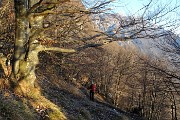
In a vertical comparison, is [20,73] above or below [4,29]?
below

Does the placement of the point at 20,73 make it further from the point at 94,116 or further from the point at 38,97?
the point at 94,116

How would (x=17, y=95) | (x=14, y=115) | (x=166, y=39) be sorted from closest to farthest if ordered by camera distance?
(x=14, y=115) → (x=17, y=95) → (x=166, y=39)

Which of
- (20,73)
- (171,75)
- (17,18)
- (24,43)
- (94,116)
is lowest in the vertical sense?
(94,116)

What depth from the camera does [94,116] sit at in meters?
13.6

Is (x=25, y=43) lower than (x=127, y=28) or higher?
lower

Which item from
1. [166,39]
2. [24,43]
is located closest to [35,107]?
[24,43]

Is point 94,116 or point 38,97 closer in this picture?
point 38,97

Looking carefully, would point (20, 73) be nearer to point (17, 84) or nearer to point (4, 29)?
point (17, 84)

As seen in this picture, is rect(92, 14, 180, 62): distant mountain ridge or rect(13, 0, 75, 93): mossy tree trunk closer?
rect(13, 0, 75, 93): mossy tree trunk

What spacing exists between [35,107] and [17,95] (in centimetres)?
66

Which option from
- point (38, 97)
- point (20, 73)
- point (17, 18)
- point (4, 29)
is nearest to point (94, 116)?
point (38, 97)

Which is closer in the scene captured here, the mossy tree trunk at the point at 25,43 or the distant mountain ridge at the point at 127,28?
the mossy tree trunk at the point at 25,43

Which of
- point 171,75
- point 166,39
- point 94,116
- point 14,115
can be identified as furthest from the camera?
point 166,39

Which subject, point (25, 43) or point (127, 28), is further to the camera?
point (127, 28)
